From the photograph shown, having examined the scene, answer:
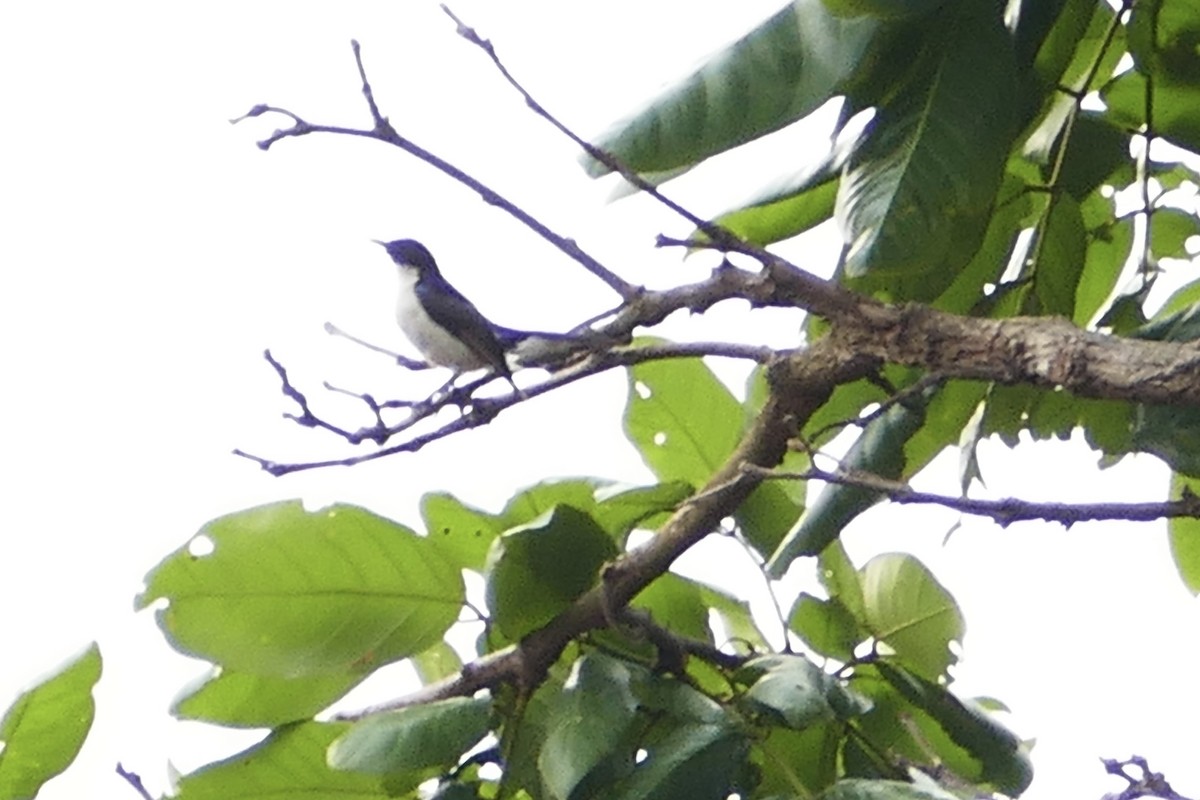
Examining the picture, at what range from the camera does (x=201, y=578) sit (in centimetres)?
76

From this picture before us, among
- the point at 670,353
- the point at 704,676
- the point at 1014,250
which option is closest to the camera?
the point at 670,353

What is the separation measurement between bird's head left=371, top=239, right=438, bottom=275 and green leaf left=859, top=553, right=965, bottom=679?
1.77 feet

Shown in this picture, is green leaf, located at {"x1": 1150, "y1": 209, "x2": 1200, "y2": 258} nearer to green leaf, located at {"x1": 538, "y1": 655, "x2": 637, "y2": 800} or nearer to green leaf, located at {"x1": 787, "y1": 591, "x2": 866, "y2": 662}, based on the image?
green leaf, located at {"x1": 787, "y1": 591, "x2": 866, "y2": 662}

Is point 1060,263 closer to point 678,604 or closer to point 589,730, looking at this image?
point 678,604

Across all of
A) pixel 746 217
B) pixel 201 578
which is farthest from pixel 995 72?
pixel 201 578

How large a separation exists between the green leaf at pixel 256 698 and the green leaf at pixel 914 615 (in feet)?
0.96

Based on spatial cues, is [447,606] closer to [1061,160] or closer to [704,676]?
[704,676]

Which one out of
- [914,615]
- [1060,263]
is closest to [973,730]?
[914,615]

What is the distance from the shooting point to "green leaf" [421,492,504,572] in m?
0.80

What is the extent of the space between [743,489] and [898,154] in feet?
0.64

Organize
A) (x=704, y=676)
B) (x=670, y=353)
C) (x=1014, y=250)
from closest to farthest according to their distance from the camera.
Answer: (x=670, y=353), (x=704, y=676), (x=1014, y=250)

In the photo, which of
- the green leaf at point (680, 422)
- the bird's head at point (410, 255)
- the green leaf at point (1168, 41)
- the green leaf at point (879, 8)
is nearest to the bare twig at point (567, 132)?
the green leaf at point (879, 8)

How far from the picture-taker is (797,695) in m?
0.65

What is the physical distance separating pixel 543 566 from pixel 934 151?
0.96 feet
